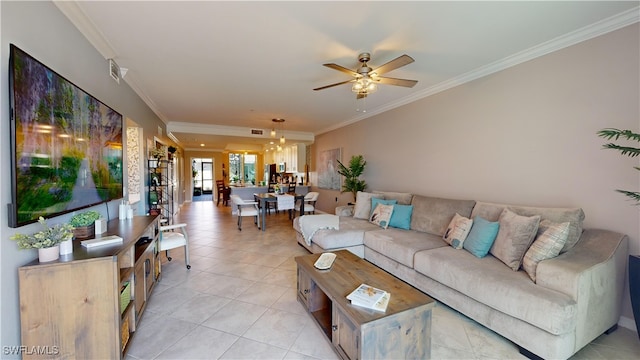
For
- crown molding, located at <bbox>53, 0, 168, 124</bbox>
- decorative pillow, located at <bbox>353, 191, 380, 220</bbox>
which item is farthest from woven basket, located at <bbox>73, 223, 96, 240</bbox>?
decorative pillow, located at <bbox>353, 191, 380, 220</bbox>

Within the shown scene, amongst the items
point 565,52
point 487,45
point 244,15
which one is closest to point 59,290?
point 244,15

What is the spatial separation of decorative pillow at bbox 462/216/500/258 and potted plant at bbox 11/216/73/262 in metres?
3.34

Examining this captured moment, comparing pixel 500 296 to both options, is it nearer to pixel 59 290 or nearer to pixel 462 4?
pixel 462 4

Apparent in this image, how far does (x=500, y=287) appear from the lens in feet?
6.13

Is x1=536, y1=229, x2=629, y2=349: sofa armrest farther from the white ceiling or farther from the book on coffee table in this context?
the white ceiling

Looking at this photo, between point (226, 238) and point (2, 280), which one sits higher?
point (2, 280)

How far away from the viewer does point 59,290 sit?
142 centimetres

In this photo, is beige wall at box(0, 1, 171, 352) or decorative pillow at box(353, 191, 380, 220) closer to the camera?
beige wall at box(0, 1, 171, 352)

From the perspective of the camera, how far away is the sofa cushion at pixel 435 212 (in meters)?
3.10

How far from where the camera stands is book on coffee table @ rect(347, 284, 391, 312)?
5.11 ft

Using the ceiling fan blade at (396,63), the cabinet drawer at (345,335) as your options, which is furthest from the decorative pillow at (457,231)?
the ceiling fan blade at (396,63)

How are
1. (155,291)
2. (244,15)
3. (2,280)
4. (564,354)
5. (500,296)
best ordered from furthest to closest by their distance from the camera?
(155,291)
(244,15)
(500,296)
(564,354)
(2,280)

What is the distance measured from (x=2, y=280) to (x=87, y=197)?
884 mm

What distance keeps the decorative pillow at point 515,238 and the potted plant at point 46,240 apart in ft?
11.1
